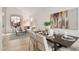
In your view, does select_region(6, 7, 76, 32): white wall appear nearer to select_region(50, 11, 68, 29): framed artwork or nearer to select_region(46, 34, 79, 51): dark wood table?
select_region(50, 11, 68, 29): framed artwork

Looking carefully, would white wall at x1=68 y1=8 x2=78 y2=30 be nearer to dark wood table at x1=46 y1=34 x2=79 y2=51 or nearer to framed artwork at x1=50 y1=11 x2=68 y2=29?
framed artwork at x1=50 y1=11 x2=68 y2=29

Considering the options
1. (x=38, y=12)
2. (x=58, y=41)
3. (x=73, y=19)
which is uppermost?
(x=38, y=12)

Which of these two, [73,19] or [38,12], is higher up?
[38,12]

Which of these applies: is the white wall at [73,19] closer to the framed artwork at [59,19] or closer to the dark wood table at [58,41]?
the framed artwork at [59,19]

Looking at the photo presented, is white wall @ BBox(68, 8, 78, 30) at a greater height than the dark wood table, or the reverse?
white wall @ BBox(68, 8, 78, 30)

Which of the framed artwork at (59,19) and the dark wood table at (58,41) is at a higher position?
the framed artwork at (59,19)

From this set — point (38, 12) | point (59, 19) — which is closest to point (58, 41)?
point (59, 19)

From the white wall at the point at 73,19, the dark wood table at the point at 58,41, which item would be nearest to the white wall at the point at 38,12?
the white wall at the point at 73,19

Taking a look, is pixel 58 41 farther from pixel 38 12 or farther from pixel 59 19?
pixel 38 12

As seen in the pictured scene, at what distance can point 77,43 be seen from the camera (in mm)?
1647

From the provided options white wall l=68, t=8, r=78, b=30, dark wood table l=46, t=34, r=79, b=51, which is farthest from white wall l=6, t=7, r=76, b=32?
dark wood table l=46, t=34, r=79, b=51

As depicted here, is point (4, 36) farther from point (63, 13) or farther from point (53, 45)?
point (63, 13)

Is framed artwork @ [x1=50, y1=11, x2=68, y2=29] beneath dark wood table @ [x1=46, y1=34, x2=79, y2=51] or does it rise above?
above
